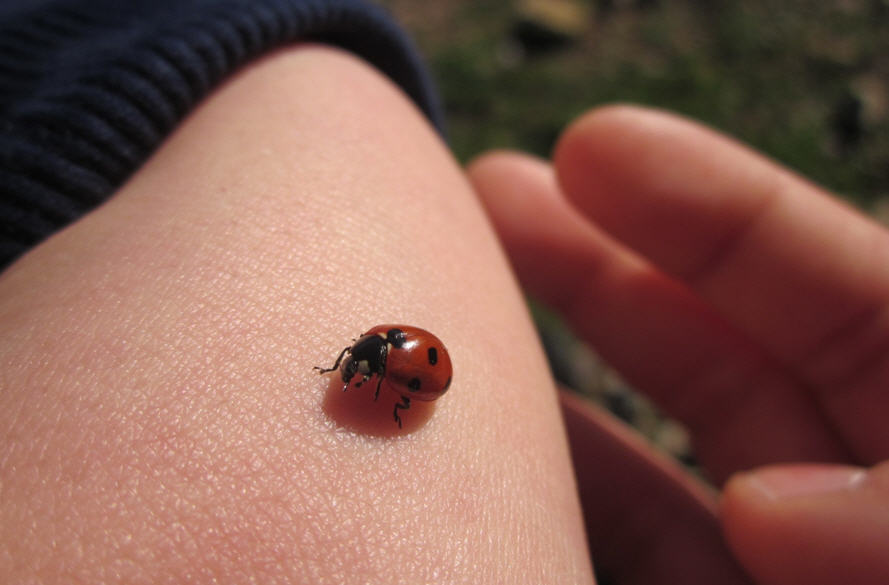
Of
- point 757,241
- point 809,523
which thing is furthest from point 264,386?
point 757,241

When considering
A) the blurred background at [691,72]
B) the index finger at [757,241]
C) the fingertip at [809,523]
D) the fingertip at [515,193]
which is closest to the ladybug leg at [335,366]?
the fingertip at [809,523]

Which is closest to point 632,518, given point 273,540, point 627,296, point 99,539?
point 627,296

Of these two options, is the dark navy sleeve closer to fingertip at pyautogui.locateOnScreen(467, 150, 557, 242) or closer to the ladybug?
the ladybug

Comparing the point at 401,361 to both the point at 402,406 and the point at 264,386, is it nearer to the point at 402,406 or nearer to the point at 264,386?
the point at 402,406

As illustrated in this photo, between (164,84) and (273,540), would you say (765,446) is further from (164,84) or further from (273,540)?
(164,84)

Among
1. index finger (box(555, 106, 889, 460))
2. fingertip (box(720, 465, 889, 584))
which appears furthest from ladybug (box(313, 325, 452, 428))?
index finger (box(555, 106, 889, 460))

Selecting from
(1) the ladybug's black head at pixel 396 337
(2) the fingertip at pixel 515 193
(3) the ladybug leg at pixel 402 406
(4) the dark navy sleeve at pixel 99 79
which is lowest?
(2) the fingertip at pixel 515 193

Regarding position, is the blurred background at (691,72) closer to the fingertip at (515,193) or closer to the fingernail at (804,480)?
the fingertip at (515,193)
